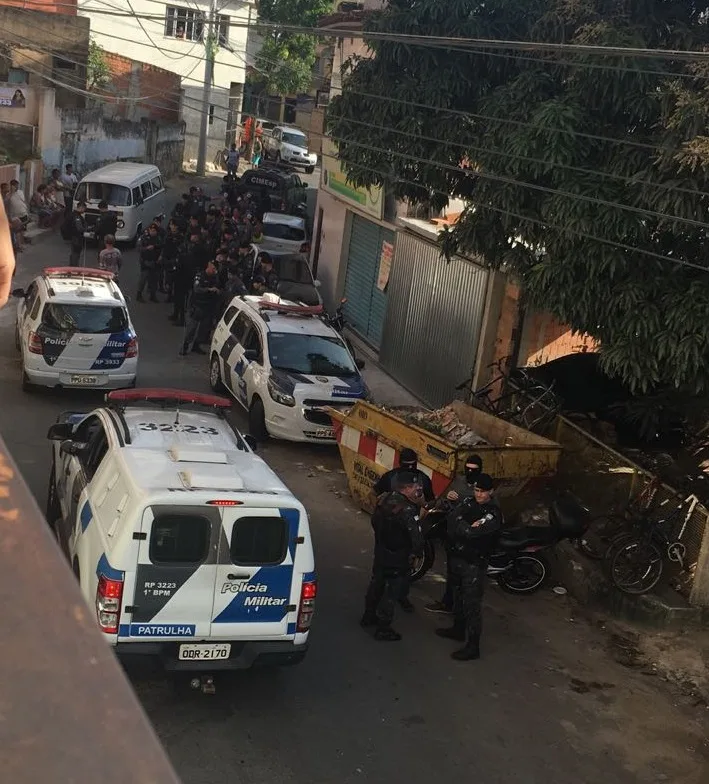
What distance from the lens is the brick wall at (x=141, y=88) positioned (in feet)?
156

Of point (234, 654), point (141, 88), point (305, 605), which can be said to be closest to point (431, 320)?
point (305, 605)

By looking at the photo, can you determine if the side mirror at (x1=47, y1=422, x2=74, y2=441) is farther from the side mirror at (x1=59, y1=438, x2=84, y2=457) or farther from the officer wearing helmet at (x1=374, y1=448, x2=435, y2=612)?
the officer wearing helmet at (x1=374, y1=448, x2=435, y2=612)

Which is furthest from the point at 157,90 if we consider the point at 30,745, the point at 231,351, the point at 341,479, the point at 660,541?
the point at 30,745

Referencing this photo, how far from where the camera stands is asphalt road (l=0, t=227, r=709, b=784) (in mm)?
7371

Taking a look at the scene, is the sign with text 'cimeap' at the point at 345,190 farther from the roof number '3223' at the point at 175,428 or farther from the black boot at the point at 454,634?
the black boot at the point at 454,634

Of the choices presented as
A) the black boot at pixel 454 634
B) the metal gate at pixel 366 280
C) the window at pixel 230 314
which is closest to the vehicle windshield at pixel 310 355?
the window at pixel 230 314

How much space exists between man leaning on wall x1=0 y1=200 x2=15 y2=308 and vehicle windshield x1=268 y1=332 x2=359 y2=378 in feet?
42.3

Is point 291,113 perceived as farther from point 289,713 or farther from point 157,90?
point 289,713

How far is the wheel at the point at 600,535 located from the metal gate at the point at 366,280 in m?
10.1

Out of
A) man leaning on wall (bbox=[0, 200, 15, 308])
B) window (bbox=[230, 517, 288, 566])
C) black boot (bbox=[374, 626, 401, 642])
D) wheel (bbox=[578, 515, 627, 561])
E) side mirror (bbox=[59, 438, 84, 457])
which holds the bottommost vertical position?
black boot (bbox=[374, 626, 401, 642])

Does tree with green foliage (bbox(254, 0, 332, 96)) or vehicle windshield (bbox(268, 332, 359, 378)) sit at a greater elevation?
tree with green foliage (bbox(254, 0, 332, 96))

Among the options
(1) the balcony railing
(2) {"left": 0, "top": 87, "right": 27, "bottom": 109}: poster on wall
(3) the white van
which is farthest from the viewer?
(2) {"left": 0, "top": 87, "right": 27, "bottom": 109}: poster on wall

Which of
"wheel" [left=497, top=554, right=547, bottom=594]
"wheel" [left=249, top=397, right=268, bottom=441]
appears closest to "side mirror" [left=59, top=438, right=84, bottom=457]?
"wheel" [left=497, top=554, right=547, bottom=594]

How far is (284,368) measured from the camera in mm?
15422
